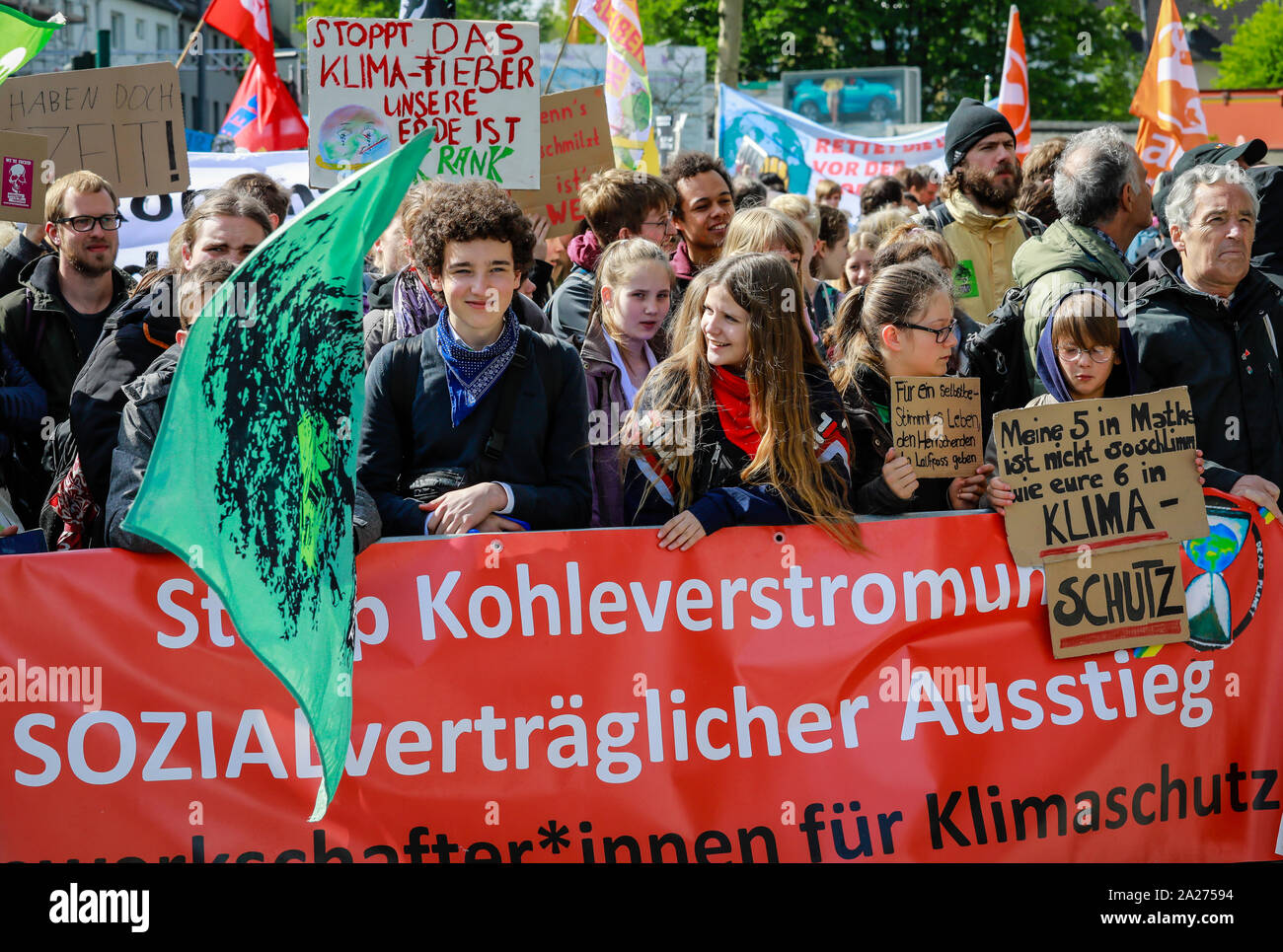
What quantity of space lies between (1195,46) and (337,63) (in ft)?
219

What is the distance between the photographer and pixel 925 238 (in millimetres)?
5395

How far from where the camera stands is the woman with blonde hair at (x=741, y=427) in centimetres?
386

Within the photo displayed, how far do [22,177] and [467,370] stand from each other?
3327mm

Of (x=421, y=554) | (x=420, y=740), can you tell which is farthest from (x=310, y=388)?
(x=420, y=740)

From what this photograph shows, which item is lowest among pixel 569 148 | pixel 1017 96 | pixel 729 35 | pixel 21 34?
pixel 569 148

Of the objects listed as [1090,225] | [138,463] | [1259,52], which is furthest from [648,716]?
[1259,52]

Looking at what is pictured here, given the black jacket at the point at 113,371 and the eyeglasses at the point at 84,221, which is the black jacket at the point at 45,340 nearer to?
the eyeglasses at the point at 84,221

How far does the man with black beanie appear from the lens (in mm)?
6277

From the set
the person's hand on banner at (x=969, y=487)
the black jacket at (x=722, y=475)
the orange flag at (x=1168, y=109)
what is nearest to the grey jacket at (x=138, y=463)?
the black jacket at (x=722, y=475)

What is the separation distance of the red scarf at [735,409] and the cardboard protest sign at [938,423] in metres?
0.41

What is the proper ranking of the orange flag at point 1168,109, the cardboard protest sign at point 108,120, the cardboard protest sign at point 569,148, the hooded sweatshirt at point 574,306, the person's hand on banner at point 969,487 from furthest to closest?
1. the orange flag at point 1168,109
2. the cardboard protest sign at point 569,148
3. the cardboard protest sign at point 108,120
4. the hooded sweatshirt at point 574,306
5. the person's hand on banner at point 969,487

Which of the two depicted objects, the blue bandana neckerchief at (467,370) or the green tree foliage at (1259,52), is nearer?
the blue bandana neckerchief at (467,370)

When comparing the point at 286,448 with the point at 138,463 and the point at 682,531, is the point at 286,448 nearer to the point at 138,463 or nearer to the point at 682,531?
the point at 138,463

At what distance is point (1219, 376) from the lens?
173 inches
